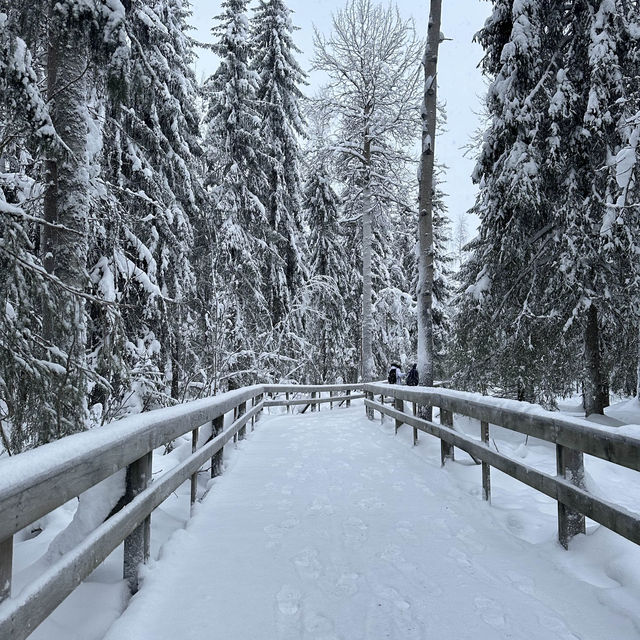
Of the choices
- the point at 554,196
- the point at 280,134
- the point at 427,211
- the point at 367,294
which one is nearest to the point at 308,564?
the point at 427,211

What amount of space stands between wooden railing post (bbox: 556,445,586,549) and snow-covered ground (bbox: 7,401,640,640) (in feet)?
0.31

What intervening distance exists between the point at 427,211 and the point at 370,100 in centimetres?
919

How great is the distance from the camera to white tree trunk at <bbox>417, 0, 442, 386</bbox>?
10062 millimetres

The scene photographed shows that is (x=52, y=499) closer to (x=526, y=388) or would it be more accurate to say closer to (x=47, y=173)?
(x=47, y=173)

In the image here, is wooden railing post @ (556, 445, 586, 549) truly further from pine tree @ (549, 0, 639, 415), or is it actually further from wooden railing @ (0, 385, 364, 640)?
pine tree @ (549, 0, 639, 415)

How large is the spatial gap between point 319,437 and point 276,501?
14.5 ft

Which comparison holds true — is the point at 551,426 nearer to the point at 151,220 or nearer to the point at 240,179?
the point at 151,220

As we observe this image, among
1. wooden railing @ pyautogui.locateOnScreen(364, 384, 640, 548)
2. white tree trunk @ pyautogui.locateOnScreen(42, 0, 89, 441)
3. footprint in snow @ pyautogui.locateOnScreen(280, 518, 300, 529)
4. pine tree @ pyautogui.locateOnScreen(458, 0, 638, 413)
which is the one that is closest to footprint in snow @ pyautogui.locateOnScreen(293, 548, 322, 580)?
footprint in snow @ pyautogui.locateOnScreen(280, 518, 300, 529)

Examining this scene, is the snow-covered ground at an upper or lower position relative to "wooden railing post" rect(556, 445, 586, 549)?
lower

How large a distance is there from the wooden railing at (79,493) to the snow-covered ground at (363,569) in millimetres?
389

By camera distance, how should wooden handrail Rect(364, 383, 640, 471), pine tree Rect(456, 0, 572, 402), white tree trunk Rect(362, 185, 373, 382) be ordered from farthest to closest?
white tree trunk Rect(362, 185, 373, 382), pine tree Rect(456, 0, 572, 402), wooden handrail Rect(364, 383, 640, 471)

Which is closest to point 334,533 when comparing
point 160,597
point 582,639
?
point 160,597

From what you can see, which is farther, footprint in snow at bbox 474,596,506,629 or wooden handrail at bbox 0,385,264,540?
footprint in snow at bbox 474,596,506,629

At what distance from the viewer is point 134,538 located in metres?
2.91
